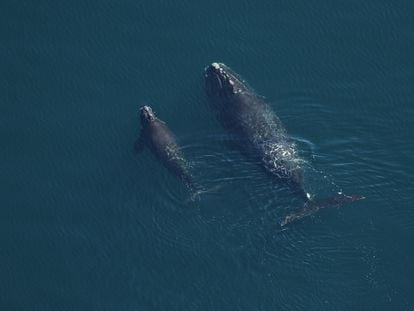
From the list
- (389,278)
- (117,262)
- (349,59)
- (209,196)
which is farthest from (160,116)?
(389,278)

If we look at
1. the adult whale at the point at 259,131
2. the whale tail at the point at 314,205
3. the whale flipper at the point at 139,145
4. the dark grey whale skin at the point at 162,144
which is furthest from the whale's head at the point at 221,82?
the whale tail at the point at 314,205

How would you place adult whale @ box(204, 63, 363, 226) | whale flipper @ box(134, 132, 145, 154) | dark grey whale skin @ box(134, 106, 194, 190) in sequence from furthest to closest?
whale flipper @ box(134, 132, 145, 154)
dark grey whale skin @ box(134, 106, 194, 190)
adult whale @ box(204, 63, 363, 226)

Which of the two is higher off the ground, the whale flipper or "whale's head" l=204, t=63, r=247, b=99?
"whale's head" l=204, t=63, r=247, b=99

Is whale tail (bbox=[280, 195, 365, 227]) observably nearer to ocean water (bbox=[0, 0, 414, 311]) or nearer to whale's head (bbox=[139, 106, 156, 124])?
ocean water (bbox=[0, 0, 414, 311])

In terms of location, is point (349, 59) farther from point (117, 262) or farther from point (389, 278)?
point (117, 262)

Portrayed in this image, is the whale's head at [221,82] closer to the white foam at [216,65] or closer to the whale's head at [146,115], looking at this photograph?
the white foam at [216,65]

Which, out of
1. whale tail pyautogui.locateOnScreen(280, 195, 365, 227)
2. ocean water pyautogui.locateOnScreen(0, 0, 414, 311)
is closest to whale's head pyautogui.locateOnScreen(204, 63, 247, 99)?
ocean water pyautogui.locateOnScreen(0, 0, 414, 311)
